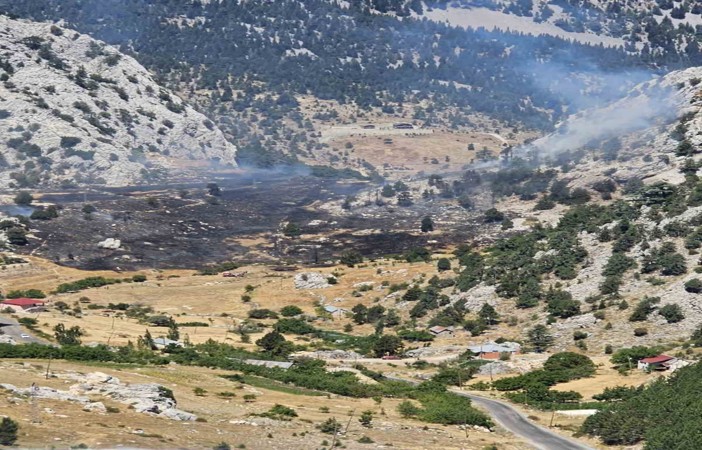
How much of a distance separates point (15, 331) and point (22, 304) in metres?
21.7

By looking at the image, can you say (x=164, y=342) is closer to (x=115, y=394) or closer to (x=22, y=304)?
(x=22, y=304)

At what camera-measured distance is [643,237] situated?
12656 centimetres

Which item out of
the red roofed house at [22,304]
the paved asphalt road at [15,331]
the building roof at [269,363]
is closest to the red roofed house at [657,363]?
the building roof at [269,363]

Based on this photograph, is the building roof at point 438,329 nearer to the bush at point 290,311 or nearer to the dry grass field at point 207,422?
the bush at point 290,311

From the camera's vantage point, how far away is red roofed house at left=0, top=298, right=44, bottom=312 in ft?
378

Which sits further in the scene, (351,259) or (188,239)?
(188,239)

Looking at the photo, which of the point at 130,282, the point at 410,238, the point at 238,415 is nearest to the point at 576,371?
the point at 238,415

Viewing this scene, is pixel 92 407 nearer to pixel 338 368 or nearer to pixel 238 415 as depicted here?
pixel 238 415

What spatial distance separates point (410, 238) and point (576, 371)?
91692mm

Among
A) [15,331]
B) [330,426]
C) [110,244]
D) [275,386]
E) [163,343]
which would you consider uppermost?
[330,426]

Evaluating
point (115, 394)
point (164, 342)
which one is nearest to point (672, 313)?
point (164, 342)

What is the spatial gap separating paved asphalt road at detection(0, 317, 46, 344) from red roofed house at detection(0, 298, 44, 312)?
441 inches

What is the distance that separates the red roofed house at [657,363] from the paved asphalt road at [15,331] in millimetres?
45005

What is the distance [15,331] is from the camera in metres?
96.4
